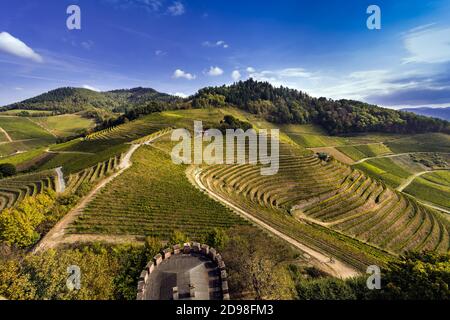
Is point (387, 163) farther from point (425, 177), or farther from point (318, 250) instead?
point (318, 250)

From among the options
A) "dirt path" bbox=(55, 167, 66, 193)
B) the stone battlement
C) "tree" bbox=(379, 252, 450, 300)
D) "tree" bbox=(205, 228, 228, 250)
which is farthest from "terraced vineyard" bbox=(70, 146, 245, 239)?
"tree" bbox=(379, 252, 450, 300)

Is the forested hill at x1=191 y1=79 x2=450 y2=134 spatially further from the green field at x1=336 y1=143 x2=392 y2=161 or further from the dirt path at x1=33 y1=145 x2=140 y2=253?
the dirt path at x1=33 y1=145 x2=140 y2=253

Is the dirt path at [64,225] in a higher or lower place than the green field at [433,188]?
higher

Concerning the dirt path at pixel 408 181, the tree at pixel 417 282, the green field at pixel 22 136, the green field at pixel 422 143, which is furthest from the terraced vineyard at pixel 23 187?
the green field at pixel 422 143

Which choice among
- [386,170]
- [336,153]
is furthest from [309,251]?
[336,153]

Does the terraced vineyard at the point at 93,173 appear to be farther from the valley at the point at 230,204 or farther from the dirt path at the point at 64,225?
the dirt path at the point at 64,225

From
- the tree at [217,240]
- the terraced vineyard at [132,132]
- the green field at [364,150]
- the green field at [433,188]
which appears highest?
the terraced vineyard at [132,132]
